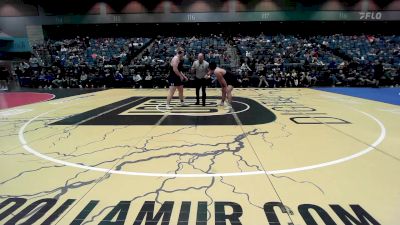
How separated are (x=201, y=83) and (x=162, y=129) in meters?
2.85

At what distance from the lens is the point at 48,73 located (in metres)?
15.1

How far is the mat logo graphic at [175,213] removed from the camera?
6.75ft

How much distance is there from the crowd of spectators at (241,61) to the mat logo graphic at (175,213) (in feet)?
32.2

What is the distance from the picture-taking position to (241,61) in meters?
16.7

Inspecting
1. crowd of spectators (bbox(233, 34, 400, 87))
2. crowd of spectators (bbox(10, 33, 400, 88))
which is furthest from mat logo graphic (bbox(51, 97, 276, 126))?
crowd of spectators (bbox(233, 34, 400, 87))

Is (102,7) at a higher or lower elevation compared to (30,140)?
higher

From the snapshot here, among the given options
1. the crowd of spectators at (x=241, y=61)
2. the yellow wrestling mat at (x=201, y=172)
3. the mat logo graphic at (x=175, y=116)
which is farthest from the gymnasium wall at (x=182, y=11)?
the yellow wrestling mat at (x=201, y=172)

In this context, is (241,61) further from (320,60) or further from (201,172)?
(201,172)

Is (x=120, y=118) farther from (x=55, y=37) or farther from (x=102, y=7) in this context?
(x=55, y=37)

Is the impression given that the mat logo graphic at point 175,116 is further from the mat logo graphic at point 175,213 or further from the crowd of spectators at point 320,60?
the crowd of spectators at point 320,60

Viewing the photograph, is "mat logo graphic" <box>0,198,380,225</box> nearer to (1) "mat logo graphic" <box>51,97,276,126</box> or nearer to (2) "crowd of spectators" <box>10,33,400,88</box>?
(1) "mat logo graphic" <box>51,97,276,126</box>

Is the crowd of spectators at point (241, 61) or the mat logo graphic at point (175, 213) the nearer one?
the mat logo graphic at point (175, 213)

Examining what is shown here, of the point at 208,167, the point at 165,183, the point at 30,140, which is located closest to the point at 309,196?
the point at 208,167

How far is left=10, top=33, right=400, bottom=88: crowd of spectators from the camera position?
14516 mm
